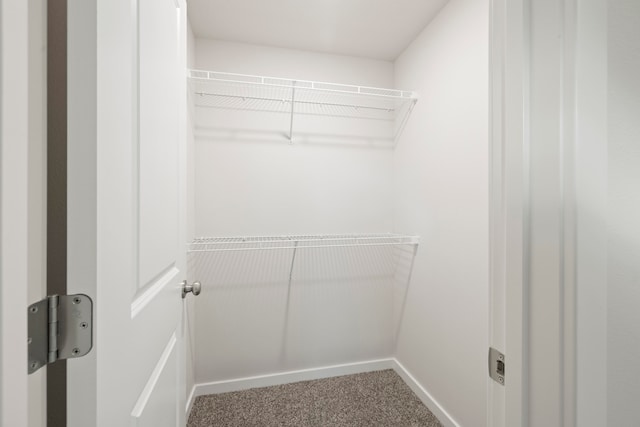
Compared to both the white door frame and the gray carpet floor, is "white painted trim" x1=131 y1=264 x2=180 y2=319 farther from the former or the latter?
the gray carpet floor

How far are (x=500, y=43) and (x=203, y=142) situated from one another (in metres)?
1.75

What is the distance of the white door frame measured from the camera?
278 mm

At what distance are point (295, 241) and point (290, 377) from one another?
971 millimetres

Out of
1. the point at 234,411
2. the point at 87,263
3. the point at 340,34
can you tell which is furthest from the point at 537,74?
the point at 234,411

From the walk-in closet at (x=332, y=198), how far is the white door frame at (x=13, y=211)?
1397 millimetres

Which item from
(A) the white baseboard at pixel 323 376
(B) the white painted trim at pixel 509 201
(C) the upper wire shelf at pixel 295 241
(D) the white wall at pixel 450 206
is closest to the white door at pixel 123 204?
(B) the white painted trim at pixel 509 201

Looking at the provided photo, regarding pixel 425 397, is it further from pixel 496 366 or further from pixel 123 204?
pixel 123 204

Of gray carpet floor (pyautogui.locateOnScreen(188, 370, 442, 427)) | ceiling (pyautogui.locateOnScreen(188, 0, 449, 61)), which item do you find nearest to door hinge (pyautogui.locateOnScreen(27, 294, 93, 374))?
gray carpet floor (pyautogui.locateOnScreen(188, 370, 442, 427))

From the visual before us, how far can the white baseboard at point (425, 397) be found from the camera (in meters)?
1.62

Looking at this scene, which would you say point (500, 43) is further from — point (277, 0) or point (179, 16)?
point (277, 0)

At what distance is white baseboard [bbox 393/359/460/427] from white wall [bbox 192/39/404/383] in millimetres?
148

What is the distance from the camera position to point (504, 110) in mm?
527

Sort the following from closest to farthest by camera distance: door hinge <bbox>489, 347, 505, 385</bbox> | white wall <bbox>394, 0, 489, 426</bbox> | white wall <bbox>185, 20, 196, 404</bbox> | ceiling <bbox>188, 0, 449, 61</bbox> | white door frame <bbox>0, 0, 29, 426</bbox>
Result: white door frame <bbox>0, 0, 29, 426</bbox>, door hinge <bbox>489, 347, 505, 385</bbox>, white wall <bbox>394, 0, 489, 426</bbox>, ceiling <bbox>188, 0, 449, 61</bbox>, white wall <bbox>185, 20, 196, 404</bbox>

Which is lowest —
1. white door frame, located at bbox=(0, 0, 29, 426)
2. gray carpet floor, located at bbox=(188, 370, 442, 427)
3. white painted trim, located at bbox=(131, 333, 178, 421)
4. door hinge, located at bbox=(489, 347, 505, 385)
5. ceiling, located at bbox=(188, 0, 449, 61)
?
gray carpet floor, located at bbox=(188, 370, 442, 427)
